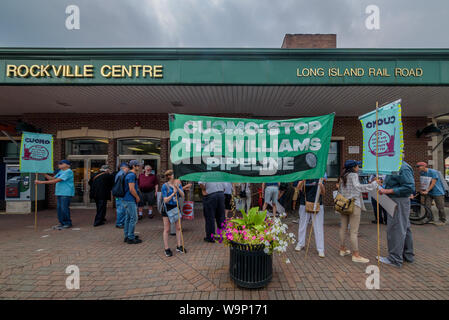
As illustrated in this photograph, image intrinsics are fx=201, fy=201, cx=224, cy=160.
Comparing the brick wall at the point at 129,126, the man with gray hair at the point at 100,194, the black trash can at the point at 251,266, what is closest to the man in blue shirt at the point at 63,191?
the man with gray hair at the point at 100,194

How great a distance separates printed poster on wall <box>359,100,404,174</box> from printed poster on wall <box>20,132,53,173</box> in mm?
8508

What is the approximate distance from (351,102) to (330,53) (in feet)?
9.94

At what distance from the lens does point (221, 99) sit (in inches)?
297

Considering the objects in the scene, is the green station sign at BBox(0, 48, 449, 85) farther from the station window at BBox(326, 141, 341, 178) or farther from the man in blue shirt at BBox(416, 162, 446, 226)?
the station window at BBox(326, 141, 341, 178)

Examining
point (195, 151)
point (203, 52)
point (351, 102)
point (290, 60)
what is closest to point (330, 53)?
point (290, 60)

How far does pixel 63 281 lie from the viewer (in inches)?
126

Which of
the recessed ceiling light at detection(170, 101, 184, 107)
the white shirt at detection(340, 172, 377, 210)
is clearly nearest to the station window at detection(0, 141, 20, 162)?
the recessed ceiling light at detection(170, 101, 184, 107)

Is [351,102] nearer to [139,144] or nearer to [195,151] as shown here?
[195,151]

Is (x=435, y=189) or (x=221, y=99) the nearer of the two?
(x=435, y=189)

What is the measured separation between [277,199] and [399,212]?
362cm

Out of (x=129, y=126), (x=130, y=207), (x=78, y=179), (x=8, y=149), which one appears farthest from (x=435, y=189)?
(x=8, y=149)

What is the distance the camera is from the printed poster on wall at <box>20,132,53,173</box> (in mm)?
5801

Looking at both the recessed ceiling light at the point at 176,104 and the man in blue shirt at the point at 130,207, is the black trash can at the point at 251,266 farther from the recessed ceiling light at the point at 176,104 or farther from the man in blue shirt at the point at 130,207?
the recessed ceiling light at the point at 176,104

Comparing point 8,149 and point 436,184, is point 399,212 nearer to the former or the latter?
point 436,184
